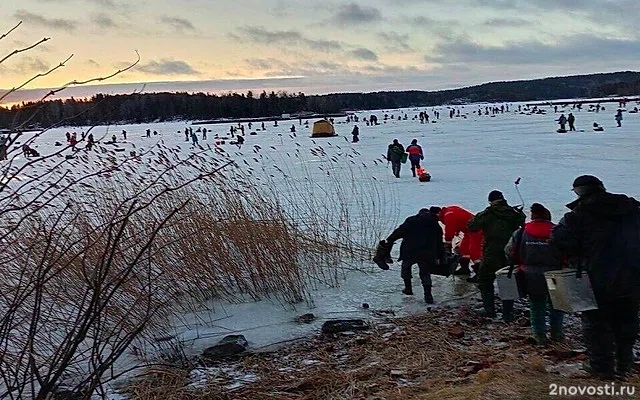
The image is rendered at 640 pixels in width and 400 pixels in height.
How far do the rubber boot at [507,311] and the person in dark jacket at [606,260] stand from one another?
1708mm

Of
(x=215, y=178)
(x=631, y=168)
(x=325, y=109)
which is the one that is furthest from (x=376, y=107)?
(x=215, y=178)

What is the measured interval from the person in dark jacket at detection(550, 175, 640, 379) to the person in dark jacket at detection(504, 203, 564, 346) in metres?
0.92

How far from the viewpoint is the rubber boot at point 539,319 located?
218 inches

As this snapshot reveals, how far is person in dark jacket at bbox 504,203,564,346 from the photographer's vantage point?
5.54 meters

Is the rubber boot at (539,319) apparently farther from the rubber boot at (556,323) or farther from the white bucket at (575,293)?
the white bucket at (575,293)

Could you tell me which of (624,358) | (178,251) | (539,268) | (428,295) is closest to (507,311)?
(539,268)

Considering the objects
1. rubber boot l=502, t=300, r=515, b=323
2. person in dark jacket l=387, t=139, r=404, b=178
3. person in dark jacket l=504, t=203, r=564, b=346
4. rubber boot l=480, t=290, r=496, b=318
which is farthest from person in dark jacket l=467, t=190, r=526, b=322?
person in dark jacket l=387, t=139, r=404, b=178

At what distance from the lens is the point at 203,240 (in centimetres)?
749

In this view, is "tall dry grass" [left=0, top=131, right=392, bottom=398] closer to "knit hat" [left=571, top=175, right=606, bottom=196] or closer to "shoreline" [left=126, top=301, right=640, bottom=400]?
"shoreline" [left=126, top=301, right=640, bottom=400]

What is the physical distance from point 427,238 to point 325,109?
12256cm

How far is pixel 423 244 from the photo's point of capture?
7.27 m

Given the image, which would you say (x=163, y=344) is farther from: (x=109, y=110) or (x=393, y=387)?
(x=109, y=110)

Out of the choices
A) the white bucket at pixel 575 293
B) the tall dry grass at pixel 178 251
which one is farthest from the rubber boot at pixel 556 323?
the tall dry grass at pixel 178 251

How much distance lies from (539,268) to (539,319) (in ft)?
1.43
